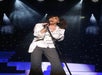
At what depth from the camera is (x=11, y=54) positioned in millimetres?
7367

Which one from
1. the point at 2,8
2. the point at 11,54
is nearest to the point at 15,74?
the point at 11,54

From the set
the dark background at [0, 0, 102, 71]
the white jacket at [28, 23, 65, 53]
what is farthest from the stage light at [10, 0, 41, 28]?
the white jacket at [28, 23, 65, 53]

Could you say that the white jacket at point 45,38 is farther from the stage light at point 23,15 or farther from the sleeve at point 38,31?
the stage light at point 23,15

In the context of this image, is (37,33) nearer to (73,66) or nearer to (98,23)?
(73,66)

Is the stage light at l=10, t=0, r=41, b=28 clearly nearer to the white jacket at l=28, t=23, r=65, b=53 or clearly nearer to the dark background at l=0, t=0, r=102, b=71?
the dark background at l=0, t=0, r=102, b=71

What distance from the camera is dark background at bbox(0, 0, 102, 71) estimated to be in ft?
26.8

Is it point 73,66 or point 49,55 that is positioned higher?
point 49,55

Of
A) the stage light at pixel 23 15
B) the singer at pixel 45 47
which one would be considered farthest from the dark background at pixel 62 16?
the singer at pixel 45 47

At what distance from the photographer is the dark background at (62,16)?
26.8 feet

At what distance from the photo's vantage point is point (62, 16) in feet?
29.0

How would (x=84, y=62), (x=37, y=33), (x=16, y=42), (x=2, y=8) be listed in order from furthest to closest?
(x=2, y=8) → (x=16, y=42) → (x=84, y=62) → (x=37, y=33)

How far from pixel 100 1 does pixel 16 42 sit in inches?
120

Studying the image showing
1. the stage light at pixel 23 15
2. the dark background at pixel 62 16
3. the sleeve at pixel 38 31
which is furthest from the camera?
the stage light at pixel 23 15

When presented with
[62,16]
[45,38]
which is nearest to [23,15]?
[62,16]
